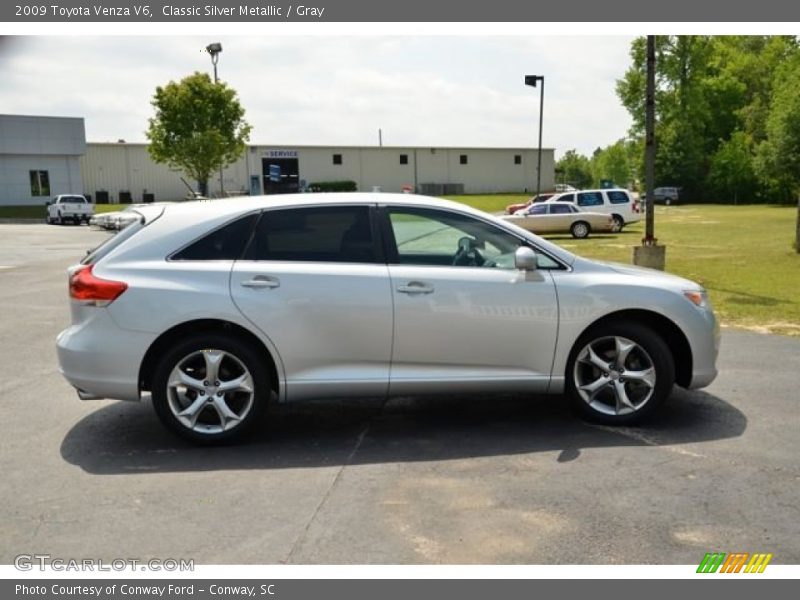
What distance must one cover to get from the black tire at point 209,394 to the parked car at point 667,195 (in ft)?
206

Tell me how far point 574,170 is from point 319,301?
132 metres

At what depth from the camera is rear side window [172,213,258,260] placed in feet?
16.0

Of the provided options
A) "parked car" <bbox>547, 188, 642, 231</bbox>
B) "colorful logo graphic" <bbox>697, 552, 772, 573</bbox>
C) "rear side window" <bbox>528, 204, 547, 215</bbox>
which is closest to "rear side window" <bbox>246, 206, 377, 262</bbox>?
"colorful logo graphic" <bbox>697, 552, 772, 573</bbox>

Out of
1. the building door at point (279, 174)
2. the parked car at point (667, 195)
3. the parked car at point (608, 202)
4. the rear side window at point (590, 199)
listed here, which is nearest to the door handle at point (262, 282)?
the parked car at point (608, 202)

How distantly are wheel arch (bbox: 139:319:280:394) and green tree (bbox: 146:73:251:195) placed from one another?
4016 centimetres

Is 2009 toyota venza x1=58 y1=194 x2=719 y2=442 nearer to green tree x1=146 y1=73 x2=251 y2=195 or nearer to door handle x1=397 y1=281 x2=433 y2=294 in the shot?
door handle x1=397 y1=281 x2=433 y2=294

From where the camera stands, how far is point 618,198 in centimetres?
2933

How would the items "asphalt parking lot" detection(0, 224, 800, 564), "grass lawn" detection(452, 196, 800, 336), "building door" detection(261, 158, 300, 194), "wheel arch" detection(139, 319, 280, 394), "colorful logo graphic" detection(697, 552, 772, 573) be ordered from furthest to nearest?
"building door" detection(261, 158, 300, 194), "grass lawn" detection(452, 196, 800, 336), "wheel arch" detection(139, 319, 280, 394), "asphalt parking lot" detection(0, 224, 800, 564), "colorful logo graphic" detection(697, 552, 772, 573)

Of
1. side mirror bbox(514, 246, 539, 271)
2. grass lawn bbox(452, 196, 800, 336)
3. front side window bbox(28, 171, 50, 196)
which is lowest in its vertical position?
grass lawn bbox(452, 196, 800, 336)

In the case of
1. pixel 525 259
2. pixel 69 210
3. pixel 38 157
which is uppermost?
pixel 38 157

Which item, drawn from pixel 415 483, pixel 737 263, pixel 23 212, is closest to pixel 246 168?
pixel 23 212

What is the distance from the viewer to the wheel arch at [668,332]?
16.8 feet

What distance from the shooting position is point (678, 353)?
5270mm

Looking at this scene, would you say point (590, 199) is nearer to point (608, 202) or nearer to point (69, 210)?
point (608, 202)
